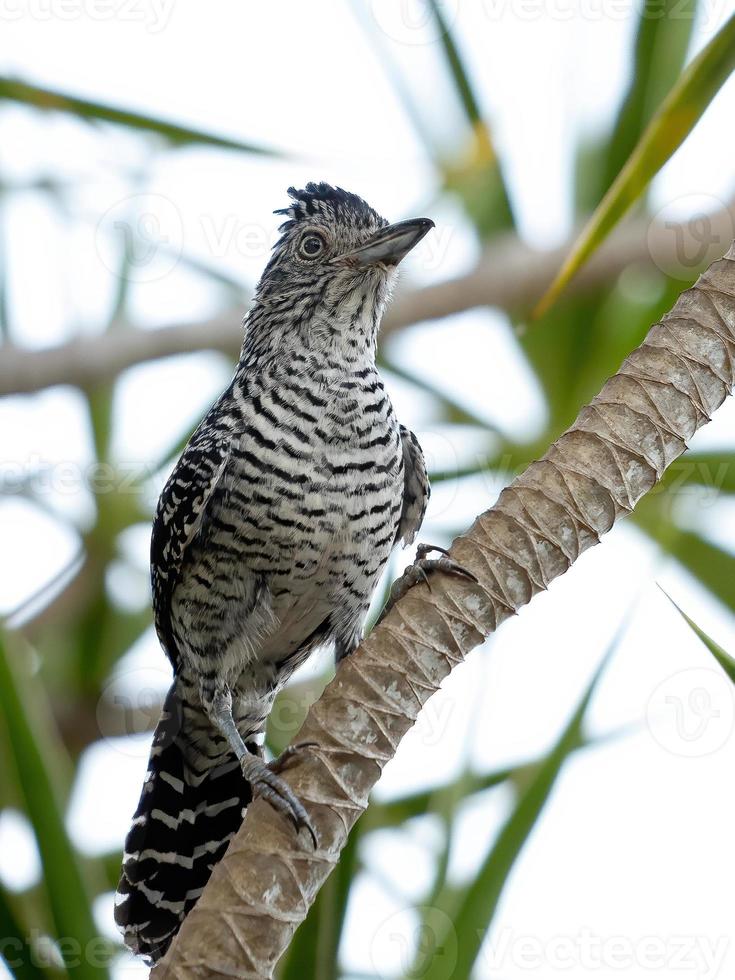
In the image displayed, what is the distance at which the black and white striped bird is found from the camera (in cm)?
304

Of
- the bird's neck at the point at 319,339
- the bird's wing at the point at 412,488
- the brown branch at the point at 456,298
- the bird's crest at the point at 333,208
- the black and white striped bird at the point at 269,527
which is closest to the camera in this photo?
the black and white striped bird at the point at 269,527

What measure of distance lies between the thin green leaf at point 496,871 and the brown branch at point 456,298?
1802 millimetres

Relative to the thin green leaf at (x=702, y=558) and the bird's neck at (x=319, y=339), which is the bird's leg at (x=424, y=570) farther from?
the thin green leaf at (x=702, y=558)

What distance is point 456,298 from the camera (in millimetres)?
4070

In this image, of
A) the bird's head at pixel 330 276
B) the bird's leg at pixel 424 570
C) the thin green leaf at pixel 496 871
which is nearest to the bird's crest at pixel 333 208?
the bird's head at pixel 330 276

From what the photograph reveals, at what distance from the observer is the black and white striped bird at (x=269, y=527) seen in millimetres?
3039

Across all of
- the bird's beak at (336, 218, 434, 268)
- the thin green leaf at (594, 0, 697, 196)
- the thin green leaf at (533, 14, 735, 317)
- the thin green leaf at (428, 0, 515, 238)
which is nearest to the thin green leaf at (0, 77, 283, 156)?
the bird's beak at (336, 218, 434, 268)

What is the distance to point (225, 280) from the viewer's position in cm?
465

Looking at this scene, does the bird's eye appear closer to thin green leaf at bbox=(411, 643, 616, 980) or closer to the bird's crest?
the bird's crest

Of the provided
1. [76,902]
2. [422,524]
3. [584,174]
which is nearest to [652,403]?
[422,524]

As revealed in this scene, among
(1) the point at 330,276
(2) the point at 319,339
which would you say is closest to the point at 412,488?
(2) the point at 319,339

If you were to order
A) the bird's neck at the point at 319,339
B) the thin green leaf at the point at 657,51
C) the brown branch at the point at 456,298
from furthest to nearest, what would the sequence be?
→ the thin green leaf at the point at 657,51 → the brown branch at the point at 456,298 → the bird's neck at the point at 319,339

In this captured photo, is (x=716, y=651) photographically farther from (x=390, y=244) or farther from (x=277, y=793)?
(x=390, y=244)

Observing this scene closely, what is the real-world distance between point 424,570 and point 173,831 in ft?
4.66
